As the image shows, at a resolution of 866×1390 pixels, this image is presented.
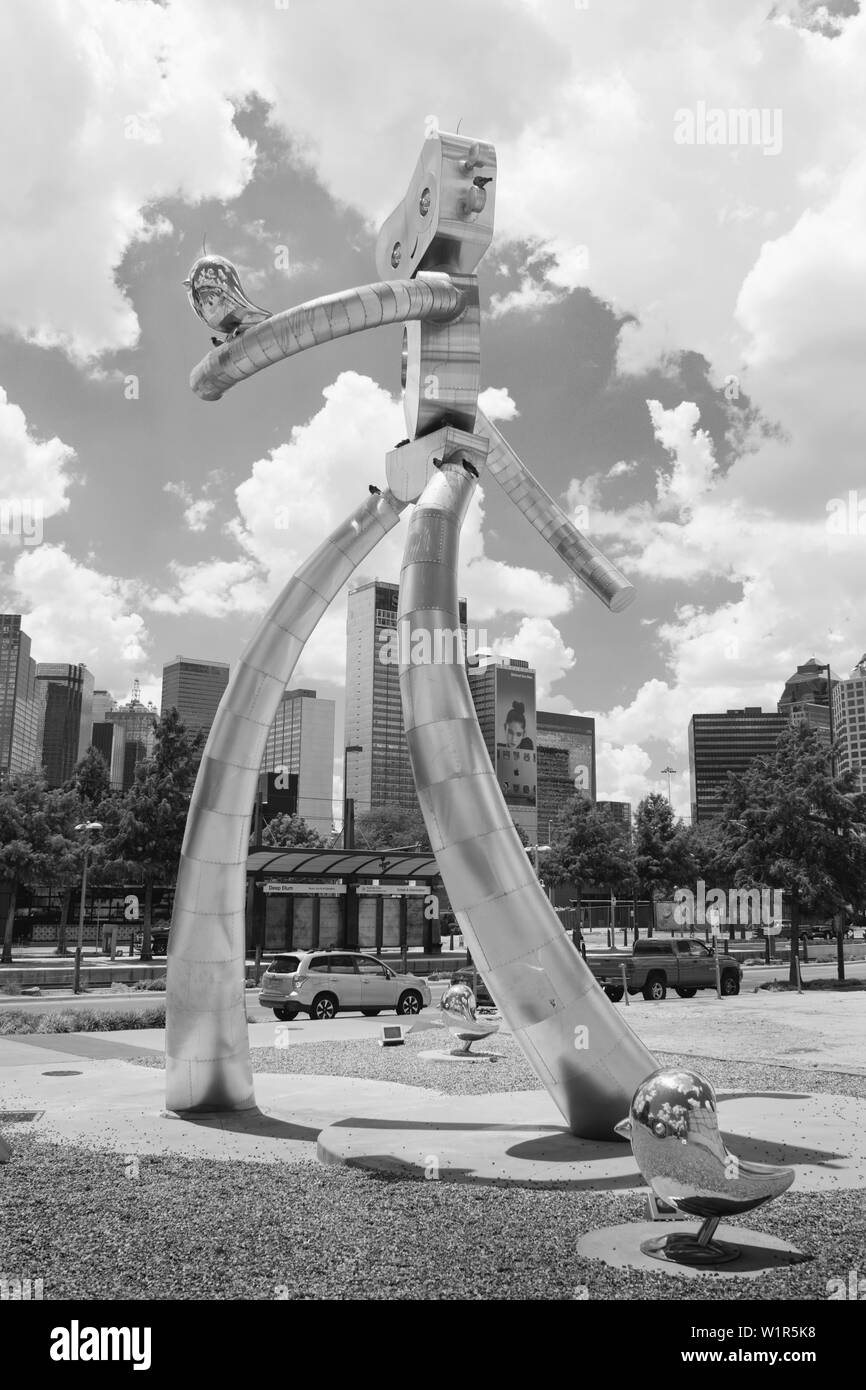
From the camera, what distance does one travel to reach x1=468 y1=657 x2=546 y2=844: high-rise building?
4444 inches

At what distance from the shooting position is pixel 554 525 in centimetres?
1197

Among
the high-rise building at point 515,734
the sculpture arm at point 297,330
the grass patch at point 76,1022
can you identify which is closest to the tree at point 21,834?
the grass patch at point 76,1022

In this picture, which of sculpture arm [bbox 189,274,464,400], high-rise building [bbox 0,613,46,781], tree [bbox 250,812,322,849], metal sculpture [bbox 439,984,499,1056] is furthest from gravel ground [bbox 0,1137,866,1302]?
high-rise building [bbox 0,613,46,781]

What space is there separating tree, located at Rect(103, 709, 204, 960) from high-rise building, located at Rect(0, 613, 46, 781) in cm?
13401

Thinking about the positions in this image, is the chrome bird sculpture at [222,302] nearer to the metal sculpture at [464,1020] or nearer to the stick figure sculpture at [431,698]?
the stick figure sculpture at [431,698]

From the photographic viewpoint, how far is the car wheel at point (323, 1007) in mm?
25062

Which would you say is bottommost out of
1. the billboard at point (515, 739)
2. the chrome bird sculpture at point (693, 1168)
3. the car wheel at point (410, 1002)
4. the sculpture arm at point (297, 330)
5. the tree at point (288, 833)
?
the car wheel at point (410, 1002)

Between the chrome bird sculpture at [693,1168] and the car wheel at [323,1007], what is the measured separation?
19345mm

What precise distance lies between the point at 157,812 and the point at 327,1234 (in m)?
37.5

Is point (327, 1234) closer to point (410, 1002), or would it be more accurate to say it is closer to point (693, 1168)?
point (693, 1168)

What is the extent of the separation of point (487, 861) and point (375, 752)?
150 m

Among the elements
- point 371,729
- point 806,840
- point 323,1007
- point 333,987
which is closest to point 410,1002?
point 333,987
